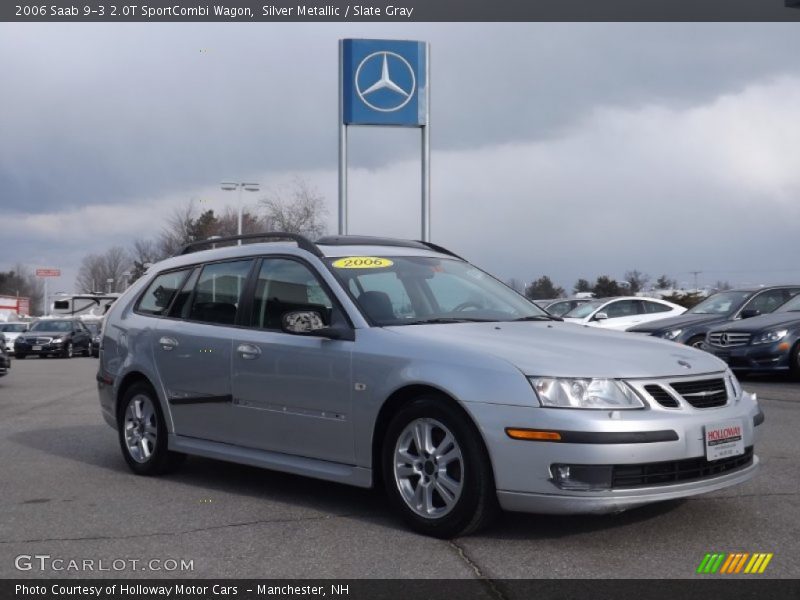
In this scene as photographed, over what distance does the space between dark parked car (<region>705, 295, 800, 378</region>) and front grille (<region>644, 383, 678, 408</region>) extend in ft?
34.0

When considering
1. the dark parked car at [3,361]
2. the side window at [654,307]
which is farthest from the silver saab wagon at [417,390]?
the side window at [654,307]

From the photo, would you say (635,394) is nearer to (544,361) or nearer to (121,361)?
(544,361)

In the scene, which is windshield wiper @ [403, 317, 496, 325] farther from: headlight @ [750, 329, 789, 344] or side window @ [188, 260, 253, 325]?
headlight @ [750, 329, 789, 344]

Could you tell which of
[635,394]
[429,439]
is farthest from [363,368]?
[635,394]

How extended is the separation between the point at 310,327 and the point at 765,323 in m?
11.0

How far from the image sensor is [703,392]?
204 inches

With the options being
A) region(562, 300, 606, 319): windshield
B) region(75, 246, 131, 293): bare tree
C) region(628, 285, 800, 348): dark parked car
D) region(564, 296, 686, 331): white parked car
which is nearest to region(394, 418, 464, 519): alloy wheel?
region(628, 285, 800, 348): dark parked car

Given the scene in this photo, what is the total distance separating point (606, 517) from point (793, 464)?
2476 mm

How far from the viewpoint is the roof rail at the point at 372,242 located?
6.81 metres

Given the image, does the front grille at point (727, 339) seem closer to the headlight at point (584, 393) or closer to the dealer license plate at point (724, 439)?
the dealer license plate at point (724, 439)

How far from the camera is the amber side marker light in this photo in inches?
188

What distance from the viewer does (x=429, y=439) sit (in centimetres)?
524

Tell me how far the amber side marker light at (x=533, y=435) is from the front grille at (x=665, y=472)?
0.33m

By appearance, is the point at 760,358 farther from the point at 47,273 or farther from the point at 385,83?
the point at 47,273
